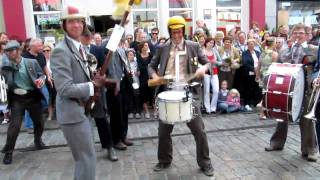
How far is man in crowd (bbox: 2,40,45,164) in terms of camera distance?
6.05 metres

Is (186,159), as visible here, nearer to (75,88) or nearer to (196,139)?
(196,139)

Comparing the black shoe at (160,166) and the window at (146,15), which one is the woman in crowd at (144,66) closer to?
the black shoe at (160,166)

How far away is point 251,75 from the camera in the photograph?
30.1 ft

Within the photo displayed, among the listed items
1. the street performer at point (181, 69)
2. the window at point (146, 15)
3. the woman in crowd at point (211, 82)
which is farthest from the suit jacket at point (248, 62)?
the window at point (146, 15)

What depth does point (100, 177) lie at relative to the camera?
5.18 m

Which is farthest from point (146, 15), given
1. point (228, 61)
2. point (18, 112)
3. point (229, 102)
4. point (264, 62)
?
point (18, 112)

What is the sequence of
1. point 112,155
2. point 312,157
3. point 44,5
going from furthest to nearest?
point 44,5
point 112,155
point 312,157

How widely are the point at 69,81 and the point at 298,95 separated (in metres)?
3.07

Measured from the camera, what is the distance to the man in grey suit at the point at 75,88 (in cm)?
361

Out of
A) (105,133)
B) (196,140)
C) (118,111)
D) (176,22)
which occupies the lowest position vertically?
(105,133)

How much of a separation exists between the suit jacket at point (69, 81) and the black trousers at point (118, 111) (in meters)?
2.43

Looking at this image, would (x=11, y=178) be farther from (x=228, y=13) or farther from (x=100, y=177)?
(x=228, y=13)

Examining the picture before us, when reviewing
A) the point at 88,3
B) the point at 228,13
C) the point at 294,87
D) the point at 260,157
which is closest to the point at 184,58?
the point at 294,87

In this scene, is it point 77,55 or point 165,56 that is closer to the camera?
point 77,55
